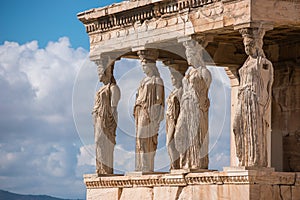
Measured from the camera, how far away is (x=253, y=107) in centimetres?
2567

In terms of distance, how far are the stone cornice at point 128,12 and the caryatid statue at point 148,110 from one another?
2.67 feet

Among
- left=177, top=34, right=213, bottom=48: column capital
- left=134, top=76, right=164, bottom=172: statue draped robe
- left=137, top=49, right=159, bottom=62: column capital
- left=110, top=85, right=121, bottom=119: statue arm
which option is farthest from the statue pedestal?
left=177, top=34, right=213, bottom=48: column capital

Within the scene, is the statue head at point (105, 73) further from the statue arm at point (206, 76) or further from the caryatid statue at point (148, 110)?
the statue arm at point (206, 76)

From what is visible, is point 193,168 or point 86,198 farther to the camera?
point 86,198

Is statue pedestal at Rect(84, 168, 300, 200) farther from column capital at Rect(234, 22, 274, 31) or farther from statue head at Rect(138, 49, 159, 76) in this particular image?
column capital at Rect(234, 22, 274, 31)

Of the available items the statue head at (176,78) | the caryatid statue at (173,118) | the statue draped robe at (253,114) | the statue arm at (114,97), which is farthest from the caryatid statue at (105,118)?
the statue draped robe at (253,114)

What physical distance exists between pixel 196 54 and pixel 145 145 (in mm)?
2775

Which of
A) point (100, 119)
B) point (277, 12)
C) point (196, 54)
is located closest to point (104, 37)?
point (100, 119)

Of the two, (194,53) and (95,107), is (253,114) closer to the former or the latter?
(194,53)

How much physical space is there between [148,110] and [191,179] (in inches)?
100

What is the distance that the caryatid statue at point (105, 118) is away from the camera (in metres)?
30.2

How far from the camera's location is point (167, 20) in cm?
2811

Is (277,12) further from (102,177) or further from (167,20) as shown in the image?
(102,177)

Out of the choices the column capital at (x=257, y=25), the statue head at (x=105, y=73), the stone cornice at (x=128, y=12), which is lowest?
the column capital at (x=257, y=25)
